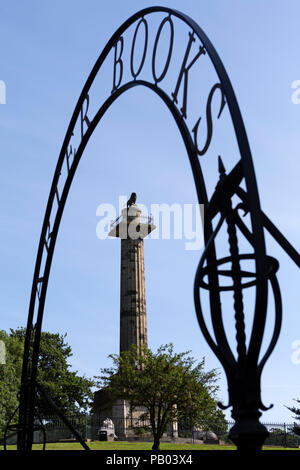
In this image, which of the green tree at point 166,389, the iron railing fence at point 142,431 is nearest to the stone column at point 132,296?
the iron railing fence at point 142,431

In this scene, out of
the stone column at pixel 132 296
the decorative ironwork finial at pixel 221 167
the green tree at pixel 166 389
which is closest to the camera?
the decorative ironwork finial at pixel 221 167

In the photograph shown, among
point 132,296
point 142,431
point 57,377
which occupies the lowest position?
point 142,431

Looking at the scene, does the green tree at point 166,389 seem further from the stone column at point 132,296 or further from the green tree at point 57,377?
the green tree at point 57,377

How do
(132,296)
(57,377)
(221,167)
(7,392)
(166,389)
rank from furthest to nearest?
(57,377)
(132,296)
(7,392)
(166,389)
(221,167)

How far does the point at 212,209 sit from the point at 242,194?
271mm

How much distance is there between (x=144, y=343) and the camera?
4191 centimetres

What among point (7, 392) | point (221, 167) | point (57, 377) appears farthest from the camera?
point (57, 377)

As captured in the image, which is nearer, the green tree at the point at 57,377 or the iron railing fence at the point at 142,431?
the iron railing fence at the point at 142,431

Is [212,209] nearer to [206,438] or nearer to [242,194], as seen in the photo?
[242,194]

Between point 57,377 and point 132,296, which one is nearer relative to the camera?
point 132,296

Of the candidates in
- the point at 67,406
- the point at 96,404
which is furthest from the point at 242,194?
the point at 67,406

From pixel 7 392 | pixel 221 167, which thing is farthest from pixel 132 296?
pixel 221 167

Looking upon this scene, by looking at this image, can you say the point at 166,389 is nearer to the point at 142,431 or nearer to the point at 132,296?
the point at 142,431

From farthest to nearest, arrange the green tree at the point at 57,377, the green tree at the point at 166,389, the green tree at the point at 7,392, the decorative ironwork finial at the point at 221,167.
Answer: the green tree at the point at 57,377 < the green tree at the point at 7,392 < the green tree at the point at 166,389 < the decorative ironwork finial at the point at 221,167
